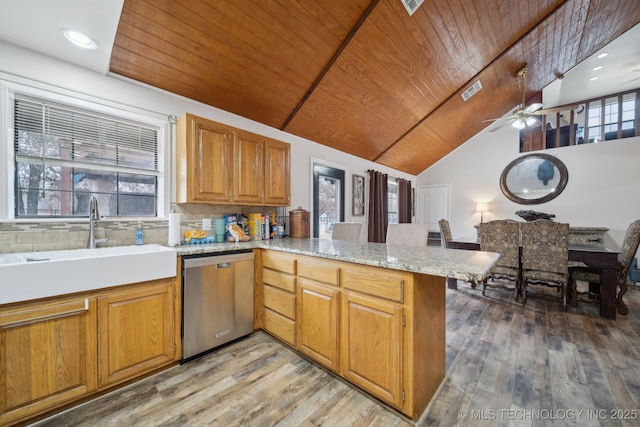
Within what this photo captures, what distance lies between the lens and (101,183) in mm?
2104

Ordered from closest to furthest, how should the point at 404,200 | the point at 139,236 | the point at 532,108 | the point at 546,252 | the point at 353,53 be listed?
the point at 139,236 → the point at 353,53 → the point at 546,252 → the point at 532,108 → the point at 404,200

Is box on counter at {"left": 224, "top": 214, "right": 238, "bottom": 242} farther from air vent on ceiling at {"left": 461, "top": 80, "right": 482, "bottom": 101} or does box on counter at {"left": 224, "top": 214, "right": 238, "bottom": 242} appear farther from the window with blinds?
air vent on ceiling at {"left": 461, "top": 80, "right": 482, "bottom": 101}


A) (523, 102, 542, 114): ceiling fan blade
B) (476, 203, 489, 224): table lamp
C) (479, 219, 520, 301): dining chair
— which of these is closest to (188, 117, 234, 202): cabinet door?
(479, 219, 520, 301): dining chair

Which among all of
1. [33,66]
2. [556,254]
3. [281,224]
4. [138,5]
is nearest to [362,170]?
[281,224]

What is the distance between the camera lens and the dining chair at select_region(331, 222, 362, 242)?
314 cm

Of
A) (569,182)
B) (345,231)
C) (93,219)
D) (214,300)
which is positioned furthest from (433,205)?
(93,219)

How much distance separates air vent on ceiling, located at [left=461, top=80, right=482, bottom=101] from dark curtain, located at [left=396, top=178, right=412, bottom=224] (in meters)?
2.10

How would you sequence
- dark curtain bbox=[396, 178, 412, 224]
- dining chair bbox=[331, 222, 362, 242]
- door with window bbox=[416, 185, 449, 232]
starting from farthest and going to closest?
door with window bbox=[416, 185, 449, 232], dark curtain bbox=[396, 178, 412, 224], dining chair bbox=[331, 222, 362, 242]

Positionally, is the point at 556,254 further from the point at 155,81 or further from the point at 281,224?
the point at 155,81

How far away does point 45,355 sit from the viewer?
55.7 inches

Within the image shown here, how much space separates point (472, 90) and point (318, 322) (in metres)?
4.30

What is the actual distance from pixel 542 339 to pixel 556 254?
1248mm

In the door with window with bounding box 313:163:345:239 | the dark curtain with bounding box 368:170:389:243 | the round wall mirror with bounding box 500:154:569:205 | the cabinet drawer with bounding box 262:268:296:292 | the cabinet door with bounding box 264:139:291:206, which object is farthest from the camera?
the round wall mirror with bounding box 500:154:569:205

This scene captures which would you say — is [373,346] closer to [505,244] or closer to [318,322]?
[318,322]
